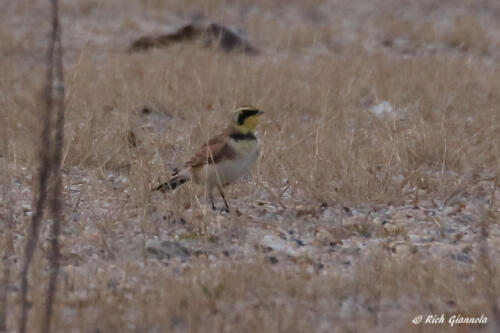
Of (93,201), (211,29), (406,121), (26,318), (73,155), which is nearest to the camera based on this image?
(26,318)

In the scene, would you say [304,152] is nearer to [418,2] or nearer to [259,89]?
[259,89]

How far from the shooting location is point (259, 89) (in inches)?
341

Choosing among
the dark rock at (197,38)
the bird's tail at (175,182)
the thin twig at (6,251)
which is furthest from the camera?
the dark rock at (197,38)

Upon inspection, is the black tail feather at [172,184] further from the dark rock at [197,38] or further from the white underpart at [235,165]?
the dark rock at [197,38]

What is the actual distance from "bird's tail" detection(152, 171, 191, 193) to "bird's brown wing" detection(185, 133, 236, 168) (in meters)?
0.07

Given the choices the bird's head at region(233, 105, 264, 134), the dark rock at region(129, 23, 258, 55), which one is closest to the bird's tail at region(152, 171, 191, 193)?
the bird's head at region(233, 105, 264, 134)

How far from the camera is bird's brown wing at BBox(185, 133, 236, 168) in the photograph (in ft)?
18.2

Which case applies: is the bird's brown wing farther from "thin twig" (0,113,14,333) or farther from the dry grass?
"thin twig" (0,113,14,333)

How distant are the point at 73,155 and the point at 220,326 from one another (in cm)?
313

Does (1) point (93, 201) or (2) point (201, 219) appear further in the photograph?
(1) point (93, 201)

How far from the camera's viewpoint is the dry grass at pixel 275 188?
4.02 metres

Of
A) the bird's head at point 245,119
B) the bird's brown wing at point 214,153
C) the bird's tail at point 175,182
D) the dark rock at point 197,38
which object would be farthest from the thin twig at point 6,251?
the dark rock at point 197,38

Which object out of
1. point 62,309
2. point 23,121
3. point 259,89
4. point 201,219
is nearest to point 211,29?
point 259,89

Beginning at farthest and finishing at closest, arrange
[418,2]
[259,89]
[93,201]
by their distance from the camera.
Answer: [418,2] → [259,89] → [93,201]
